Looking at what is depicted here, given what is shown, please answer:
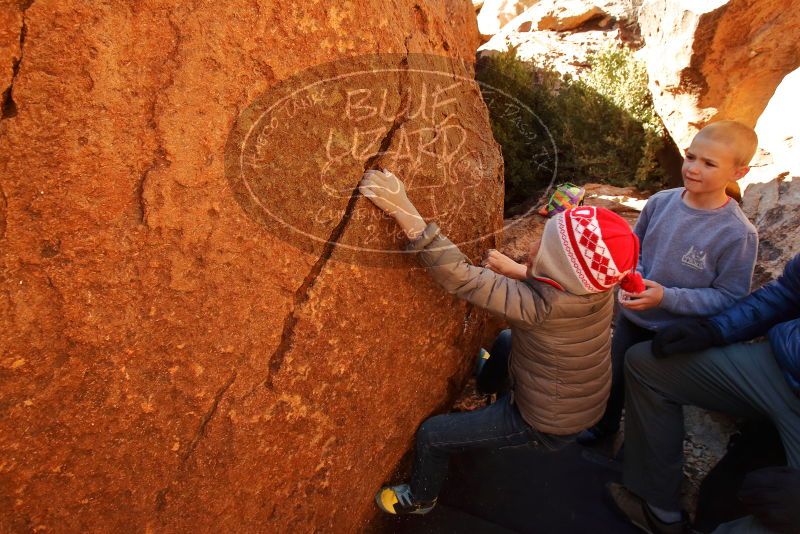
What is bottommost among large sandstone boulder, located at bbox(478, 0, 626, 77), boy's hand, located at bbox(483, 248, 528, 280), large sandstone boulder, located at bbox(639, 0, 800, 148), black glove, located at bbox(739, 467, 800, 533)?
black glove, located at bbox(739, 467, 800, 533)

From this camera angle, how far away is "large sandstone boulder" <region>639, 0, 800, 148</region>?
3.81m

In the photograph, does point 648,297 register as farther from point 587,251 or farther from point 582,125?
point 582,125

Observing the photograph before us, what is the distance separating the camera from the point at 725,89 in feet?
13.5

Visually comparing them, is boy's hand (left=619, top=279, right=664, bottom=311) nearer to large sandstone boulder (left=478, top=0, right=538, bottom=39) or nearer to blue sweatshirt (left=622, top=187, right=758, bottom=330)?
blue sweatshirt (left=622, top=187, right=758, bottom=330)

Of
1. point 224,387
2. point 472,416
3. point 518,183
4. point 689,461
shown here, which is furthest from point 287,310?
point 518,183

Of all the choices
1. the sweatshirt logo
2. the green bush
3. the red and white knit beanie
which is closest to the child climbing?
the red and white knit beanie

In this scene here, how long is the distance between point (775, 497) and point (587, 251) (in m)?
0.91

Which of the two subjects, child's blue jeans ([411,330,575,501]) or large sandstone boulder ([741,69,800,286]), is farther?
large sandstone boulder ([741,69,800,286])

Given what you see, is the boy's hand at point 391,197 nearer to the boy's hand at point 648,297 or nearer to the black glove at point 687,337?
the boy's hand at point 648,297

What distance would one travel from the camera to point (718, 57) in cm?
403

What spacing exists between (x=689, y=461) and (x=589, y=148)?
3.46 meters

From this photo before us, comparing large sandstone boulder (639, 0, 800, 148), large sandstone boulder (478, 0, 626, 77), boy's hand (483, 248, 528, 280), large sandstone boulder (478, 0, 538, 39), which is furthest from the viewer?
large sandstone boulder (478, 0, 538, 39)

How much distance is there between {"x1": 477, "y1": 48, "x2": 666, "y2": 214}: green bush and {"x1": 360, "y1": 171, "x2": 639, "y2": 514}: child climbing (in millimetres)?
2981

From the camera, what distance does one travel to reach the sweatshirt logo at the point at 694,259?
199 centimetres
